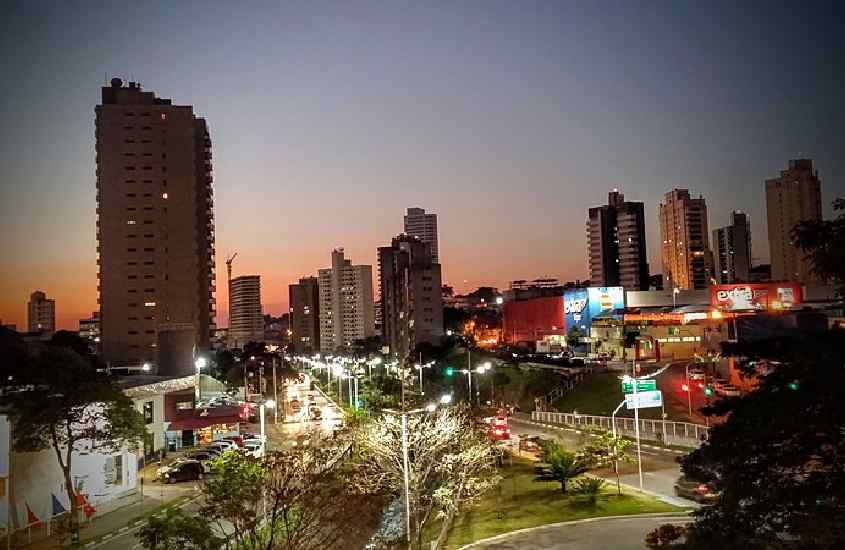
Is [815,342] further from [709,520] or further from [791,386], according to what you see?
[709,520]

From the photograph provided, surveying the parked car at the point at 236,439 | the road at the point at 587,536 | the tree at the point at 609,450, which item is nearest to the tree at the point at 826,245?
the road at the point at 587,536

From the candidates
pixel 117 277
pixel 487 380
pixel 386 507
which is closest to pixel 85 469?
pixel 386 507

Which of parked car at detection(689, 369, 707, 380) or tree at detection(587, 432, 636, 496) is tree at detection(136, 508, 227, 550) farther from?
parked car at detection(689, 369, 707, 380)

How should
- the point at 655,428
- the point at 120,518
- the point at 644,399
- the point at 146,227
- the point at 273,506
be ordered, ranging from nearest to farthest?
the point at 273,506
the point at 120,518
the point at 644,399
the point at 655,428
the point at 146,227

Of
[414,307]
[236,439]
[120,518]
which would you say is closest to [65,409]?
[120,518]

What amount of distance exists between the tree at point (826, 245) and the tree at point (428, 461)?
619 inches

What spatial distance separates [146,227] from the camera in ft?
353

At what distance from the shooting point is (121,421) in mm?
30109

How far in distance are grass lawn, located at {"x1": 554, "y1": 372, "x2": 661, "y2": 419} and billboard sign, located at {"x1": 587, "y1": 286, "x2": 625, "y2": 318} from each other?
23941 mm

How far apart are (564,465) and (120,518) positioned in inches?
706

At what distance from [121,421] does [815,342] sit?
25.9 metres

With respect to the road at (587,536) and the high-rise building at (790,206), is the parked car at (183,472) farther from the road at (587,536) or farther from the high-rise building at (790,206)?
the high-rise building at (790,206)

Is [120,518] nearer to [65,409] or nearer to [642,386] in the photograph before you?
[65,409]

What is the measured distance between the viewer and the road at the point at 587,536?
23.9 meters
